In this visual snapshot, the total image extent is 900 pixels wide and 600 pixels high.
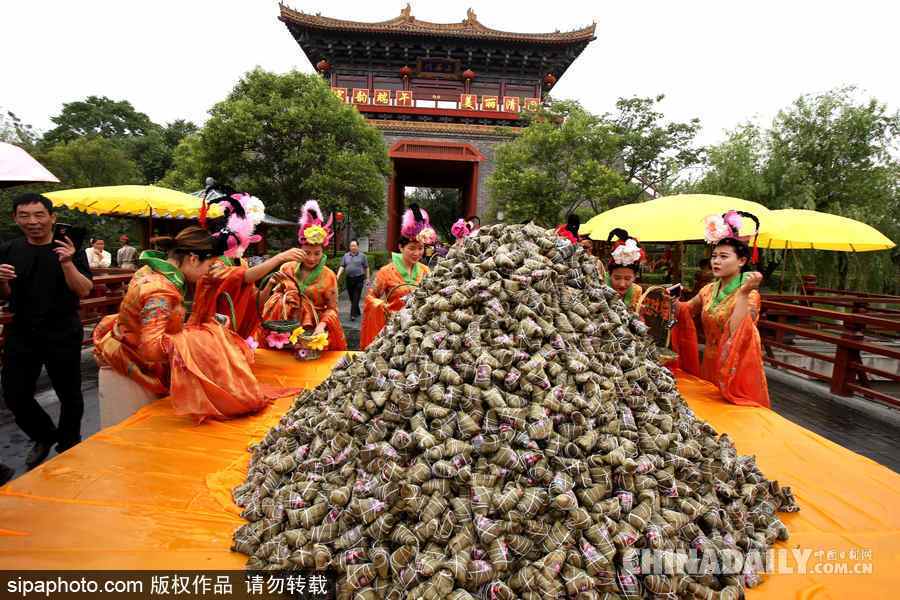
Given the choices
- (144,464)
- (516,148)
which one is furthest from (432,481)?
(516,148)

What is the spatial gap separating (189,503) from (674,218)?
536 centimetres

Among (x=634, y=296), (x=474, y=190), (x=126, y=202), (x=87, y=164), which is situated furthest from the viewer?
(x=474, y=190)

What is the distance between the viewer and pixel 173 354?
291cm

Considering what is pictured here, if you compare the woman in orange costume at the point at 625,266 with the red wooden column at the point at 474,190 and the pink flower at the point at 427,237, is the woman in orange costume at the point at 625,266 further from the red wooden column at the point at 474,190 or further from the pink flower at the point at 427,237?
the red wooden column at the point at 474,190

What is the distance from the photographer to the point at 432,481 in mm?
1647

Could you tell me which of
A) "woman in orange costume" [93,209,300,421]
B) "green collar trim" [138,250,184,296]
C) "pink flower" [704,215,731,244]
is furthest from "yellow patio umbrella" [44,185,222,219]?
"pink flower" [704,215,731,244]

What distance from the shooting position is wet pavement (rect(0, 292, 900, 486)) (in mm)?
3655

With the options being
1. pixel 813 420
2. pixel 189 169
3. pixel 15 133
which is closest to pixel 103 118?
pixel 15 133

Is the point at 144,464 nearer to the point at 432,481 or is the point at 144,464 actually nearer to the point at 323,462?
the point at 323,462

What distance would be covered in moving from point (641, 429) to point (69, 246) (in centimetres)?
353

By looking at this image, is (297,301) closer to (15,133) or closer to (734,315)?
(734,315)

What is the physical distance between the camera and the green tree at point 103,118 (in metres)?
32.9

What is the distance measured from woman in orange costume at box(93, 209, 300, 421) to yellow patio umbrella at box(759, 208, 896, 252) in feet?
20.6

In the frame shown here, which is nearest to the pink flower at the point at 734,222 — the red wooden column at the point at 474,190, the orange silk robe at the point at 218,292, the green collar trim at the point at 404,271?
the green collar trim at the point at 404,271
